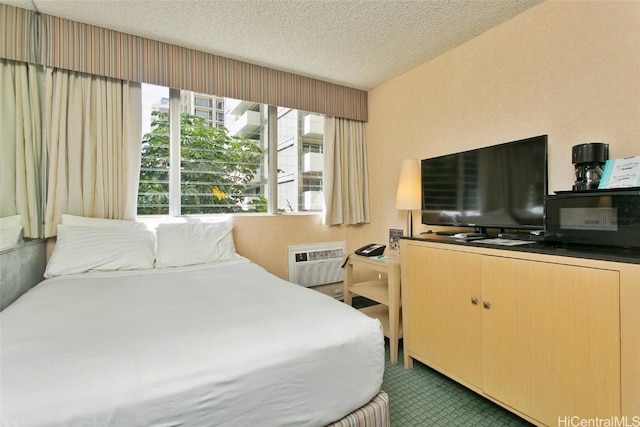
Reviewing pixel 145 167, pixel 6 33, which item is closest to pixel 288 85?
pixel 145 167

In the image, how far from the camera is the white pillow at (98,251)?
1.88m

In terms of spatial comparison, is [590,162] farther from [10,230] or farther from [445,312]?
[10,230]

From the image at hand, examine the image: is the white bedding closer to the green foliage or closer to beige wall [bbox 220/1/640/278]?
the green foliage

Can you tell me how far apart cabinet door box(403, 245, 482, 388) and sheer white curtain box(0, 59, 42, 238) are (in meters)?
2.57

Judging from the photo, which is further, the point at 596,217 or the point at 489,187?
the point at 489,187

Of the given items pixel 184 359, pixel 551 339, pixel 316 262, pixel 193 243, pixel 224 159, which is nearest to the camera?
pixel 184 359

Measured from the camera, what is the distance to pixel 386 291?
247 cm

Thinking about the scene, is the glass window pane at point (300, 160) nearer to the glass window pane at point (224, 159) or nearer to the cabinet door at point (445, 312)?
the glass window pane at point (224, 159)

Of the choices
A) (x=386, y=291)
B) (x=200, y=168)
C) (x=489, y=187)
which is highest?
(x=200, y=168)

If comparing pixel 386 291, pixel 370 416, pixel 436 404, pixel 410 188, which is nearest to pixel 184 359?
pixel 370 416

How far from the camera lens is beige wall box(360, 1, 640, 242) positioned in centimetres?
157

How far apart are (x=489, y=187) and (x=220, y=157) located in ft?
7.26

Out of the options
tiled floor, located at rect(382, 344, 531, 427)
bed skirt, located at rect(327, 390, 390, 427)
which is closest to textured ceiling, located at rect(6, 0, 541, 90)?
bed skirt, located at rect(327, 390, 390, 427)

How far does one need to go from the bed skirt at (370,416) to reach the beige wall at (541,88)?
63.6 inches
